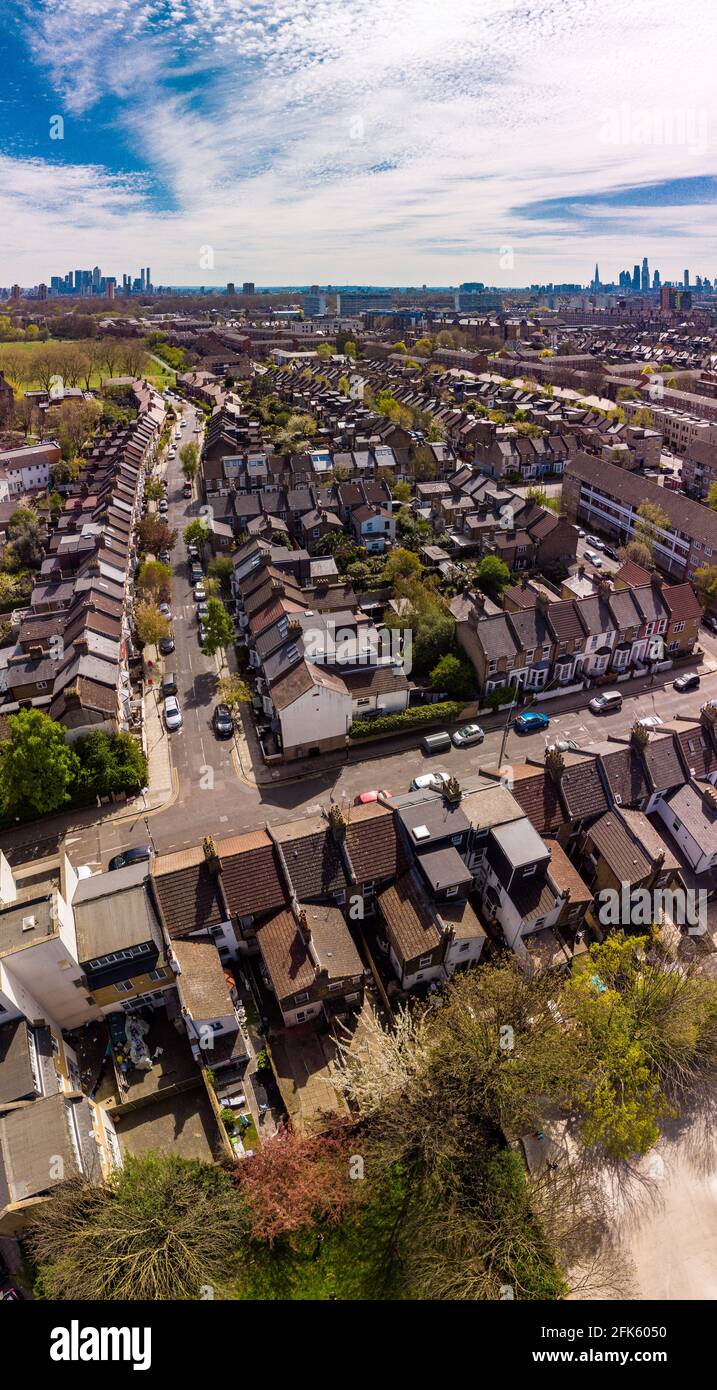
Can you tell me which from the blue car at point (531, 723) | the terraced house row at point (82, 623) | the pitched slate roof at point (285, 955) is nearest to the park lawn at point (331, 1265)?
the pitched slate roof at point (285, 955)

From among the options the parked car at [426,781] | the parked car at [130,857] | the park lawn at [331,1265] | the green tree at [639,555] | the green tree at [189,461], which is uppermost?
the green tree at [189,461]

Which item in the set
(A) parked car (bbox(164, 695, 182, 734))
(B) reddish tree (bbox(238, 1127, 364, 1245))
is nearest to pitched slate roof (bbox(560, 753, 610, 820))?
(B) reddish tree (bbox(238, 1127, 364, 1245))

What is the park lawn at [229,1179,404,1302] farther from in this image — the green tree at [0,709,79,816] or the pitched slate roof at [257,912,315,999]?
the green tree at [0,709,79,816]

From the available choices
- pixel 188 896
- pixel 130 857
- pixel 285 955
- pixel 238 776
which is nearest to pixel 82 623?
pixel 238 776

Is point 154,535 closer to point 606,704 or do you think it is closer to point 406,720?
point 406,720

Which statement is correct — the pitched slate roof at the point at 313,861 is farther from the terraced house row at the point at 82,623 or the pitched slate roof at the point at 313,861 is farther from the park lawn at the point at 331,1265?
the terraced house row at the point at 82,623

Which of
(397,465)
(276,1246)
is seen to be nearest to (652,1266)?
(276,1246)
